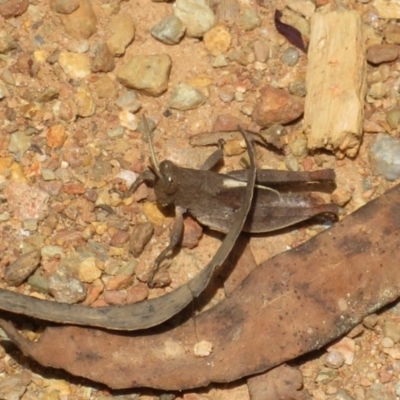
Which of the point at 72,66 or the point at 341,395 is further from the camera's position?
the point at 72,66

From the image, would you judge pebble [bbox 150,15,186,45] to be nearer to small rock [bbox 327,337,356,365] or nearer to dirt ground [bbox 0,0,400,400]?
dirt ground [bbox 0,0,400,400]

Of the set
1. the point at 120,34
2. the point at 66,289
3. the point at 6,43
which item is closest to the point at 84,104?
the point at 120,34

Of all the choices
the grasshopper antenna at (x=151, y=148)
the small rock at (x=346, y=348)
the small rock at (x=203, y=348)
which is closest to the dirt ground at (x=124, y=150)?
the small rock at (x=346, y=348)

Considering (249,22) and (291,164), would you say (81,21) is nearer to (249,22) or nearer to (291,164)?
(249,22)

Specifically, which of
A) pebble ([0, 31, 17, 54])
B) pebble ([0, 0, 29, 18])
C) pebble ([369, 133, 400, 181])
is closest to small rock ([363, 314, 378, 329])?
pebble ([369, 133, 400, 181])

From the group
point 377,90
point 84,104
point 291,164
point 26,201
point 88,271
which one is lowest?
point 88,271

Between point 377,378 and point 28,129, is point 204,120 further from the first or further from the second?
point 377,378

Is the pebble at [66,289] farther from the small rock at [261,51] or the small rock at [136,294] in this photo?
the small rock at [261,51]
